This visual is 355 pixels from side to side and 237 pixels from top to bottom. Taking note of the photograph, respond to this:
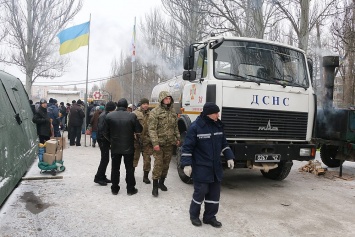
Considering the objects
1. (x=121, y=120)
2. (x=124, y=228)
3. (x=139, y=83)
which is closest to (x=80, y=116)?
(x=121, y=120)

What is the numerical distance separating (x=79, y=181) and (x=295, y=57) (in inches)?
197

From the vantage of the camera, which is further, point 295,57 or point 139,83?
point 139,83

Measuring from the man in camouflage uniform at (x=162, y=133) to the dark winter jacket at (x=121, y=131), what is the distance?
35 centimetres

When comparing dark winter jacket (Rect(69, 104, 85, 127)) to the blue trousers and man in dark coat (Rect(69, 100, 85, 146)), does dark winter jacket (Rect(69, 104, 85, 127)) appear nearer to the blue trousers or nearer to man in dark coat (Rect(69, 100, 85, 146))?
man in dark coat (Rect(69, 100, 85, 146))

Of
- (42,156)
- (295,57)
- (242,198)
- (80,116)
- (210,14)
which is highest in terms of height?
(210,14)

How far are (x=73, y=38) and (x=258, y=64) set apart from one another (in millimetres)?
8739

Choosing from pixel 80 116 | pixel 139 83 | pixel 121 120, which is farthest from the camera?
pixel 139 83

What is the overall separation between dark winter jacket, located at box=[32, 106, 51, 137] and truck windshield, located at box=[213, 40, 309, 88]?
4799mm

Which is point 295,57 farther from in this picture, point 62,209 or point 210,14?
point 210,14

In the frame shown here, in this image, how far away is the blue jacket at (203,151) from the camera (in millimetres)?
4246

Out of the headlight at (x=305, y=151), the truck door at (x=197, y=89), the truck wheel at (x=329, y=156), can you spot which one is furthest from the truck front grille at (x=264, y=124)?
the truck wheel at (x=329, y=156)

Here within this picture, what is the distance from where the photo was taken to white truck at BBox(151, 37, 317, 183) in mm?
5637

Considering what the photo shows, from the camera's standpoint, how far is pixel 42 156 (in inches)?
271

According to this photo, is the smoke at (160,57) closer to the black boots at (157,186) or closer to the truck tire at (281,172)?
the truck tire at (281,172)
